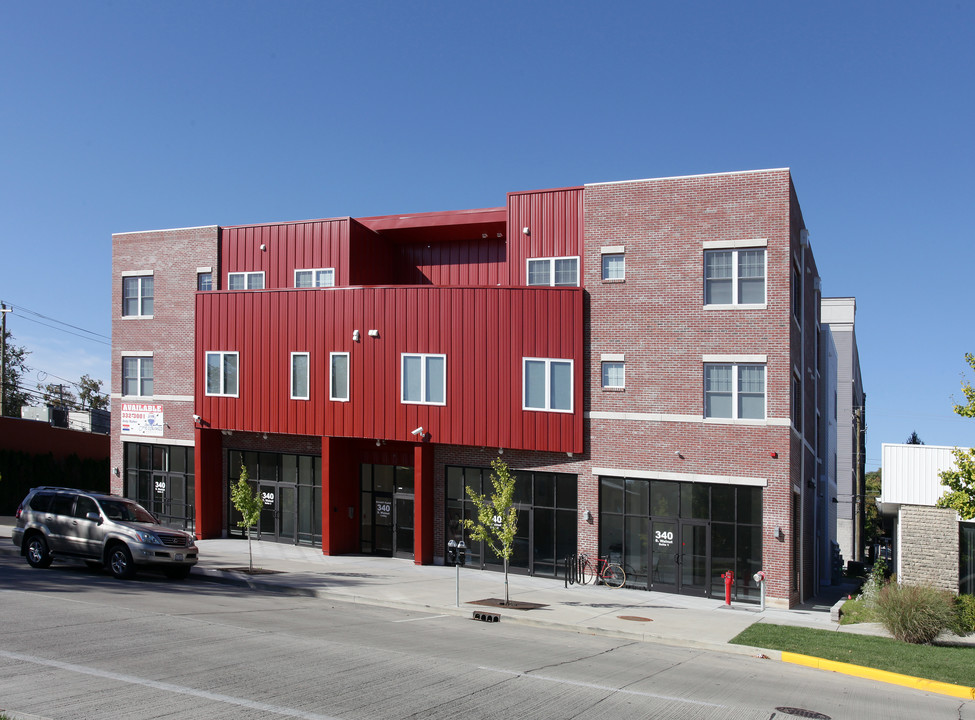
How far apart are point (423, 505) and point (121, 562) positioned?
30.6 feet

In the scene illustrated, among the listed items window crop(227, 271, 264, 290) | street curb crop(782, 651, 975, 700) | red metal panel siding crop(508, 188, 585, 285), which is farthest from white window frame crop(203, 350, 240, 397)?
street curb crop(782, 651, 975, 700)

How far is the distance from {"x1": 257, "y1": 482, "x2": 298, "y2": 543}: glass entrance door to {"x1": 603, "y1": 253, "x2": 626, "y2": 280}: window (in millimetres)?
13961

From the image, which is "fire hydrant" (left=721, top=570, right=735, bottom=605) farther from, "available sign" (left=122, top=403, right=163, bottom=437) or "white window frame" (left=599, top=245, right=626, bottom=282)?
"available sign" (left=122, top=403, right=163, bottom=437)

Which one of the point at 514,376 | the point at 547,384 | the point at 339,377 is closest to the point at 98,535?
the point at 339,377

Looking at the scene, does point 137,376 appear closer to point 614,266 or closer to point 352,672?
point 614,266

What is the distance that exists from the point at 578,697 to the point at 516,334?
15.9 metres

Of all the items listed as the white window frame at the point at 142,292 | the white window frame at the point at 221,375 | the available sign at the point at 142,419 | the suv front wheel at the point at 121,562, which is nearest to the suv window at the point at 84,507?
the suv front wheel at the point at 121,562

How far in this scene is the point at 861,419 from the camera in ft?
180

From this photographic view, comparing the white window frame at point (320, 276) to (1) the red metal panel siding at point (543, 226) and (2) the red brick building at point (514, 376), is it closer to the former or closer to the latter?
(2) the red brick building at point (514, 376)

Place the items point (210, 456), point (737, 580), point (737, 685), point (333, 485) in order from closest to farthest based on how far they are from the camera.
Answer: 1. point (737, 685)
2. point (737, 580)
3. point (333, 485)
4. point (210, 456)

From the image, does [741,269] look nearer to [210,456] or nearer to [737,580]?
[737,580]

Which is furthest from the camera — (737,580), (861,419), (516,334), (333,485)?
(861,419)

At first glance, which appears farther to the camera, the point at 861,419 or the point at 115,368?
the point at 861,419

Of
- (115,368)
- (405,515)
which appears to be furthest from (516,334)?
(115,368)
